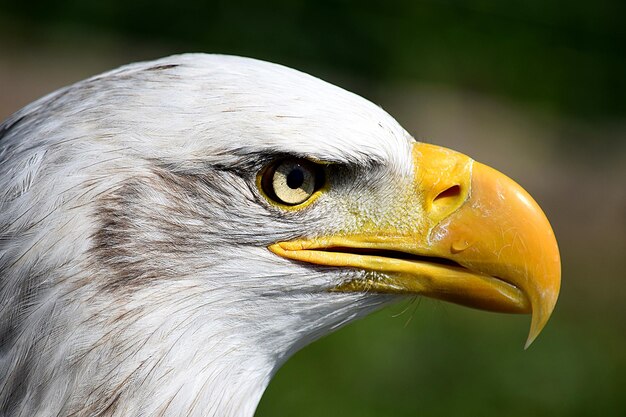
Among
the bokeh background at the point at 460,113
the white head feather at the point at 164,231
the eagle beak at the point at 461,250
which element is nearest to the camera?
the white head feather at the point at 164,231

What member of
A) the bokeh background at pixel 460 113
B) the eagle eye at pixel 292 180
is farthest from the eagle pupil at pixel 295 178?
the bokeh background at pixel 460 113

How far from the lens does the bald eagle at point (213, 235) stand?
1.71 meters

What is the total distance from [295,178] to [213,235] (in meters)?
0.20

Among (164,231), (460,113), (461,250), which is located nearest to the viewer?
(164,231)

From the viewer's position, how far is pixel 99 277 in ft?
5.58

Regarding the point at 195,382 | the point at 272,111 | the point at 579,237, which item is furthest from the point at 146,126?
the point at 579,237

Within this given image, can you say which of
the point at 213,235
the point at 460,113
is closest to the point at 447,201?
the point at 213,235

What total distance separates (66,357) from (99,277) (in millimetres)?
161

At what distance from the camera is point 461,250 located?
190 centimetres

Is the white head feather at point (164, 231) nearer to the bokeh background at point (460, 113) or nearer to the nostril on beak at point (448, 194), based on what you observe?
the nostril on beak at point (448, 194)

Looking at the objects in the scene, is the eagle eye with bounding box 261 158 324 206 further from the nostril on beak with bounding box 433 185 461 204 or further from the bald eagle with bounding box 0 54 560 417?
the nostril on beak with bounding box 433 185 461 204

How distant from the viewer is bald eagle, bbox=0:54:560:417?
171 centimetres

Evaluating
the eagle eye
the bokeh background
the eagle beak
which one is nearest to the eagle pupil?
the eagle eye

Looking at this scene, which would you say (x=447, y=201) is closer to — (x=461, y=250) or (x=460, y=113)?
(x=461, y=250)
